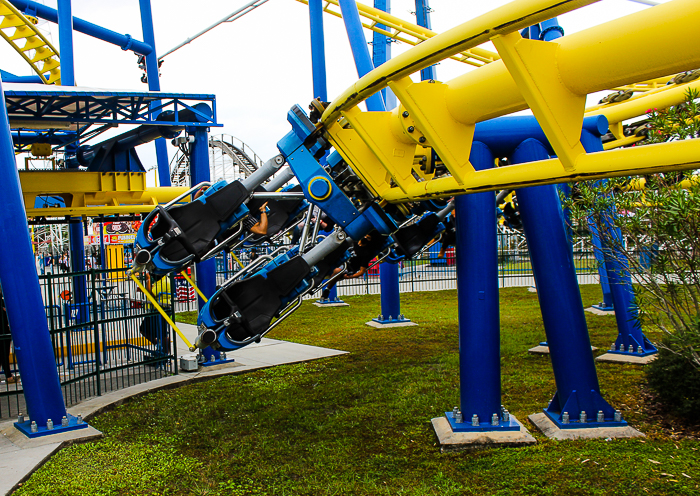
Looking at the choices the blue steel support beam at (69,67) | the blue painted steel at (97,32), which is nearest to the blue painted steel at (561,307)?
the blue steel support beam at (69,67)

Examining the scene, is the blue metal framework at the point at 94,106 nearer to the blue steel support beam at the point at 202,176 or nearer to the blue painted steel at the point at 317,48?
the blue steel support beam at the point at 202,176

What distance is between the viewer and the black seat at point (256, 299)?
18.3ft

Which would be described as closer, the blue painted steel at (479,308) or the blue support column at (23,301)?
the blue painted steel at (479,308)

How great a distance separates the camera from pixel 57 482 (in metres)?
4.96

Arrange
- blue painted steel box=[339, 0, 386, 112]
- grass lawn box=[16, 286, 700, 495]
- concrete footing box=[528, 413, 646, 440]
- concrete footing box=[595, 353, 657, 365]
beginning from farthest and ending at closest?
blue painted steel box=[339, 0, 386, 112], concrete footing box=[595, 353, 657, 365], concrete footing box=[528, 413, 646, 440], grass lawn box=[16, 286, 700, 495]

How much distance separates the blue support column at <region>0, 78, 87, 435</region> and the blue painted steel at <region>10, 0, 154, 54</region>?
11547mm

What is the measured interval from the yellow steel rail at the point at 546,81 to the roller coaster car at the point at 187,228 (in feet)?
9.48

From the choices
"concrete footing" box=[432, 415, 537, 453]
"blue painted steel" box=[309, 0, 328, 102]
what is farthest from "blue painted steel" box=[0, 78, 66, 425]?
"blue painted steel" box=[309, 0, 328, 102]

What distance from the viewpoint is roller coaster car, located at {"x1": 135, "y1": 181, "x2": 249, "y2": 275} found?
19.8ft

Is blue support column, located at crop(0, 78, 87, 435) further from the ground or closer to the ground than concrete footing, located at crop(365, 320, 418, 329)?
further from the ground

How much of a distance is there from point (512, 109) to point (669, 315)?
2886 mm

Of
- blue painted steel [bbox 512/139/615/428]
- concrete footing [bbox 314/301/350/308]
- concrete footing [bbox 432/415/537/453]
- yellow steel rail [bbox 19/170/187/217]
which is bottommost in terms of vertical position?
concrete footing [bbox 314/301/350/308]

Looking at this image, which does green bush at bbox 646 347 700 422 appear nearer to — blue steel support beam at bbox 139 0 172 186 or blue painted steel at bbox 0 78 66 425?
blue painted steel at bbox 0 78 66 425

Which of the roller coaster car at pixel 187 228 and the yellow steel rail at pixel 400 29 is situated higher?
the yellow steel rail at pixel 400 29
